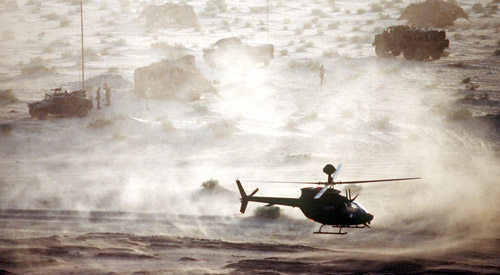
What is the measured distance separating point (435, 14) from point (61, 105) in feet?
103

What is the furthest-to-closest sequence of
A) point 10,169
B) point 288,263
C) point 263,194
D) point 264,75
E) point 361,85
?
point 264,75
point 361,85
point 10,169
point 263,194
point 288,263

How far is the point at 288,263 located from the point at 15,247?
6.23m

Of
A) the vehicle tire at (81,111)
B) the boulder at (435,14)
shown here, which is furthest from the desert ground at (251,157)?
the boulder at (435,14)

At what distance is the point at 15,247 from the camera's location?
1416cm

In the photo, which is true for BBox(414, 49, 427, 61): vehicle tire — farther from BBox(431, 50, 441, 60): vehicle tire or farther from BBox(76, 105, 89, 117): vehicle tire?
BBox(76, 105, 89, 117): vehicle tire

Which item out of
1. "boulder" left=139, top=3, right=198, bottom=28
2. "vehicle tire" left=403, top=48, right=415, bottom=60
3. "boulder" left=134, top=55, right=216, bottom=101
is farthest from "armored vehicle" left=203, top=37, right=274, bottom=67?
"boulder" left=139, top=3, right=198, bottom=28

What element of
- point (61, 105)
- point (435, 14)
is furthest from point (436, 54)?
point (61, 105)

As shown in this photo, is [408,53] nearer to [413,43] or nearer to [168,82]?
[413,43]

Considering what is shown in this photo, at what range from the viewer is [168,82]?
1245 inches

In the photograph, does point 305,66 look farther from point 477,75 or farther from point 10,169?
point 10,169

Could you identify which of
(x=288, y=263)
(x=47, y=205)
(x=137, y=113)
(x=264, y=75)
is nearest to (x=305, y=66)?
(x=264, y=75)

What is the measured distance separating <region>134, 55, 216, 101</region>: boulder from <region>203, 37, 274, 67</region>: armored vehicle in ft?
22.1

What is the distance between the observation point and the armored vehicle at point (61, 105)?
27.7m

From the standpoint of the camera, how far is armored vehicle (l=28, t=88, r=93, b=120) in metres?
27.7
